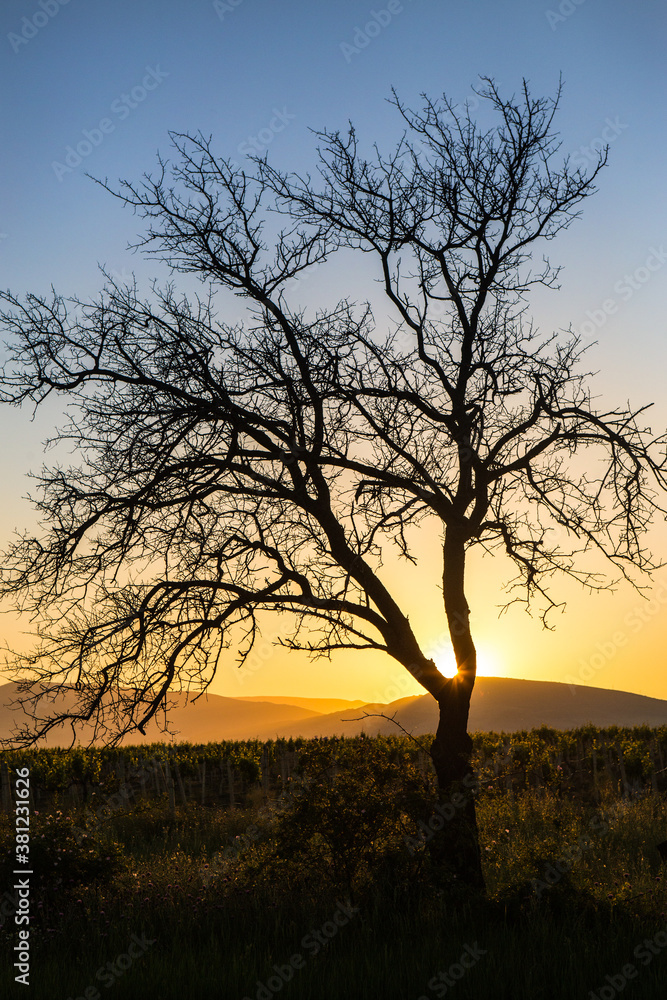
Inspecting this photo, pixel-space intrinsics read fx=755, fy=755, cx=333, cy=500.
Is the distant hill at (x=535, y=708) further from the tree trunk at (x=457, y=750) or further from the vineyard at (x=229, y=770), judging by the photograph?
the tree trunk at (x=457, y=750)

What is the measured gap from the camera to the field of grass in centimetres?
663

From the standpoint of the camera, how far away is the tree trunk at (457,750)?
30.4 ft

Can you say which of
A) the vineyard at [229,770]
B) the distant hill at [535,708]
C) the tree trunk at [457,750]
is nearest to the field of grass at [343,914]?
the tree trunk at [457,750]

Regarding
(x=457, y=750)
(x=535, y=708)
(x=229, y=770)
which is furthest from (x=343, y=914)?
(x=535, y=708)

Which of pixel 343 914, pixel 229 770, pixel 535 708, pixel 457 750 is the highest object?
pixel 457 750

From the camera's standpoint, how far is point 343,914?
8.51 metres

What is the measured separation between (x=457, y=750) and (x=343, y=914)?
103 inches

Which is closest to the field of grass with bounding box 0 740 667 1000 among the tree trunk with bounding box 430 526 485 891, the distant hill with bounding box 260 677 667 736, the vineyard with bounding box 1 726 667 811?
the tree trunk with bounding box 430 526 485 891

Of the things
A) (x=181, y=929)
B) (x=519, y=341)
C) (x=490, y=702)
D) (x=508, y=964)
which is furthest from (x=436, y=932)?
(x=490, y=702)

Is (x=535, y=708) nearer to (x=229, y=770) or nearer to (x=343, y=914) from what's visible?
(x=229, y=770)

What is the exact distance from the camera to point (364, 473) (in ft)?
34.4

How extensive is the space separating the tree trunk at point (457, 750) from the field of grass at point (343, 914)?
26 centimetres

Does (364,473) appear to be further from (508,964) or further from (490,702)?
(490,702)

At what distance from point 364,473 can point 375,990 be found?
6091 mm
